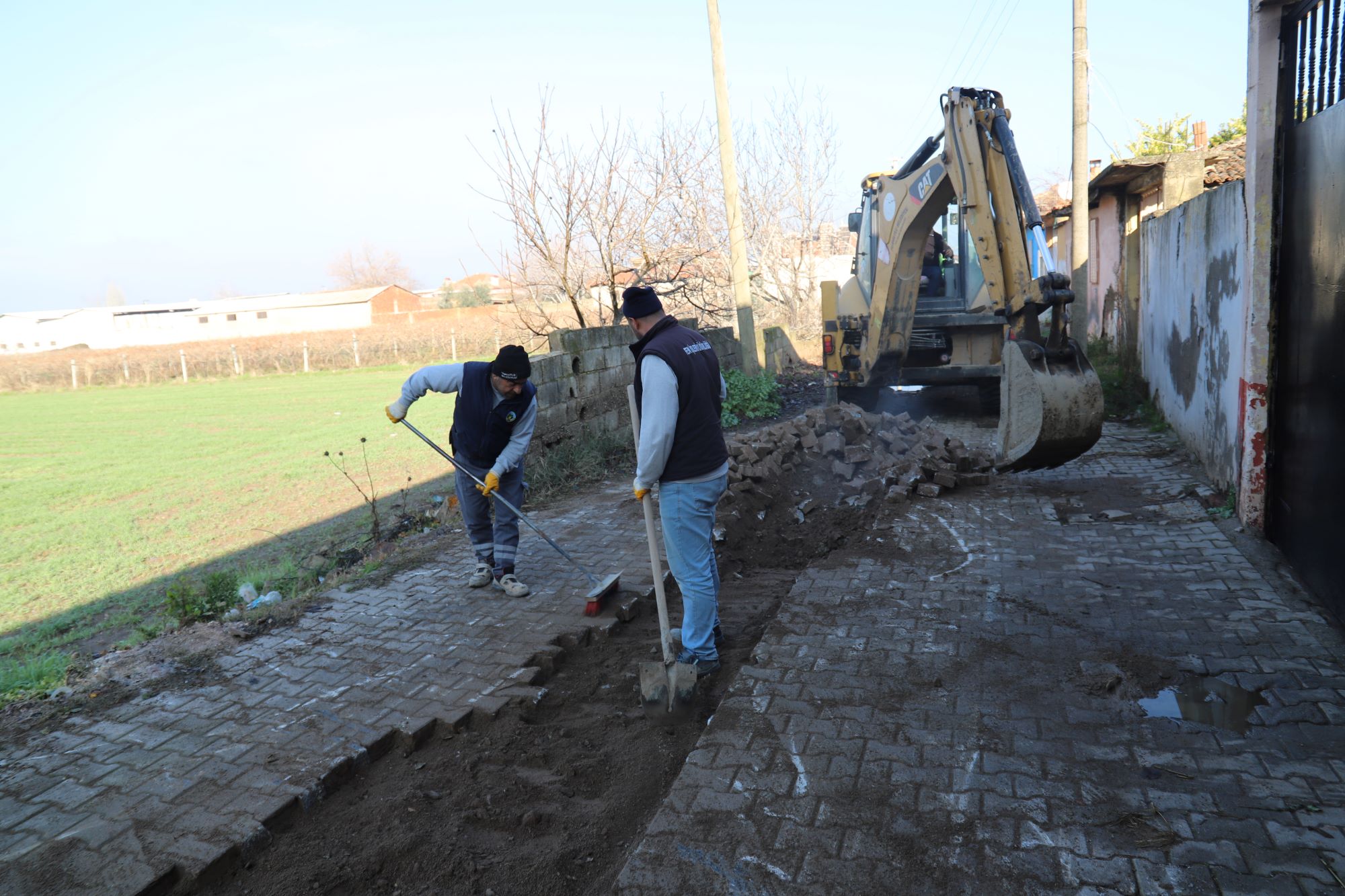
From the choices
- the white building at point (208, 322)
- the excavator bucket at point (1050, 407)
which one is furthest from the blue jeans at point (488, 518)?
the white building at point (208, 322)

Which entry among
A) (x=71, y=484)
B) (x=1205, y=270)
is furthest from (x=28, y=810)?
(x=71, y=484)

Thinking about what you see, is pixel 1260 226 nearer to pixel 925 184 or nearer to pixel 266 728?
pixel 925 184

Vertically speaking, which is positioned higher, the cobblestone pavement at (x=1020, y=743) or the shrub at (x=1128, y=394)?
the shrub at (x=1128, y=394)

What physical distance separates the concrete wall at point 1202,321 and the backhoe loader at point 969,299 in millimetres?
1238

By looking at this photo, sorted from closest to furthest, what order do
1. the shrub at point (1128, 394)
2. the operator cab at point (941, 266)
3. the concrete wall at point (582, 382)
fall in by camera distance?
the concrete wall at point (582, 382)
the shrub at point (1128, 394)
the operator cab at point (941, 266)

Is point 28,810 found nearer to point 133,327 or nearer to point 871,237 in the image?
point 871,237

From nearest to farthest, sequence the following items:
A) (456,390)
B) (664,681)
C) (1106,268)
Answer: (664,681) → (456,390) → (1106,268)

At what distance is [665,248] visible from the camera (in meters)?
14.5

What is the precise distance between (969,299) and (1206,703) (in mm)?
8279

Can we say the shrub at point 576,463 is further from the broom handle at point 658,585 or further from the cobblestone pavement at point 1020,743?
the broom handle at point 658,585

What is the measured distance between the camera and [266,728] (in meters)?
4.09

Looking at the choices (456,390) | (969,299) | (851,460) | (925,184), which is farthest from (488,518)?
(969,299)

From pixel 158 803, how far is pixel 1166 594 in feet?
17.2

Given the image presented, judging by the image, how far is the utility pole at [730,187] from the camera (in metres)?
14.6
